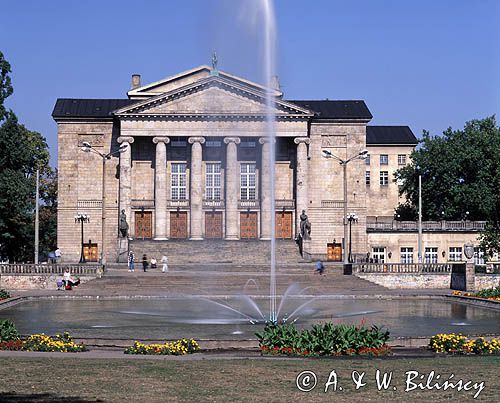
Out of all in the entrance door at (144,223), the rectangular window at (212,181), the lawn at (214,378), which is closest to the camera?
the lawn at (214,378)

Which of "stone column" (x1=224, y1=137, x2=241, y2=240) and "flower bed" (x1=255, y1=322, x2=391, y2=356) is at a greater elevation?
"stone column" (x1=224, y1=137, x2=241, y2=240)

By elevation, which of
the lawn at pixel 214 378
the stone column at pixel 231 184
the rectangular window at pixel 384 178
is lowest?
the lawn at pixel 214 378

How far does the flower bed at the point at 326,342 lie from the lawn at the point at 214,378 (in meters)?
1.07

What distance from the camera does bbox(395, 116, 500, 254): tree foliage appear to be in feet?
316

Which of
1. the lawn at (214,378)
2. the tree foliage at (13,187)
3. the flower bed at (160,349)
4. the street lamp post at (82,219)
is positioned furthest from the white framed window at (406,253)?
the flower bed at (160,349)

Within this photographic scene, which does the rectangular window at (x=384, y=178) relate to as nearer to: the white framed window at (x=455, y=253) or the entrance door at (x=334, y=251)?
the white framed window at (x=455, y=253)

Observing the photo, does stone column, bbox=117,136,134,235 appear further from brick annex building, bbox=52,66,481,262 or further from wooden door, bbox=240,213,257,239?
wooden door, bbox=240,213,257,239

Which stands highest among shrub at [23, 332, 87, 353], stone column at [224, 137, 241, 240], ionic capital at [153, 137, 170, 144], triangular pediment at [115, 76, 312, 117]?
triangular pediment at [115, 76, 312, 117]

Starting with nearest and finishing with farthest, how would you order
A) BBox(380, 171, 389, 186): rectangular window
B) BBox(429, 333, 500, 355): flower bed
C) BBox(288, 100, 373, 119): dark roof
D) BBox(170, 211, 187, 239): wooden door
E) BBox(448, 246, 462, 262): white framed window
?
BBox(429, 333, 500, 355): flower bed < BBox(170, 211, 187, 239): wooden door < BBox(288, 100, 373, 119): dark roof < BBox(448, 246, 462, 262): white framed window < BBox(380, 171, 389, 186): rectangular window

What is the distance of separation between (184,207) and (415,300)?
4027 centimetres

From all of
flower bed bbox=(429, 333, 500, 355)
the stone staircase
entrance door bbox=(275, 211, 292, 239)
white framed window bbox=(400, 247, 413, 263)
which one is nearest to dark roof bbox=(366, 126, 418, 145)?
white framed window bbox=(400, 247, 413, 263)

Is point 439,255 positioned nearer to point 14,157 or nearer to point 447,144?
point 447,144

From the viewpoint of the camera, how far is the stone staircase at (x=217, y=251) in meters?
80.7

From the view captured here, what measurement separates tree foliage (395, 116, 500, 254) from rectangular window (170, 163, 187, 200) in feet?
88.9
